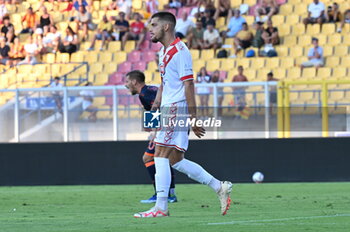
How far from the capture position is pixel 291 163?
19.0 metres

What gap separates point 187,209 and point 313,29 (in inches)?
541

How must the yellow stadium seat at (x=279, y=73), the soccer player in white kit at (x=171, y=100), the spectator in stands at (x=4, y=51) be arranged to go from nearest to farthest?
1. the soccer player in white kit at (x=171, y=100)
2. the yellow stadium seat at (x=279, y=73)
3. the spectator in stands at (x=4, y=51)

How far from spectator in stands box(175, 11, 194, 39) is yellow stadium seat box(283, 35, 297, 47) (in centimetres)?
264

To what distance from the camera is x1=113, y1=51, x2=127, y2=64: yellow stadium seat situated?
25.5 m

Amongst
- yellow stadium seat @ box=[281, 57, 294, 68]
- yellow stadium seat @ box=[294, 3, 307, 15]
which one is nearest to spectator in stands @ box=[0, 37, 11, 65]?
yellow stadium seat @ box=[281, 57, 294, 68]

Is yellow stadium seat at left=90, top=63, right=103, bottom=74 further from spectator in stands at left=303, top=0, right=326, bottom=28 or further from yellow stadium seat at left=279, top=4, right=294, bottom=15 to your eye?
spectator in stands at left=303, top=0, right=326, bottom=28

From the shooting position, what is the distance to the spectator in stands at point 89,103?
18.5 m

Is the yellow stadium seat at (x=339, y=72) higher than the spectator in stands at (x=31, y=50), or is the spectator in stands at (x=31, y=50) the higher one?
the spectator in stands at (x=31, y=50)

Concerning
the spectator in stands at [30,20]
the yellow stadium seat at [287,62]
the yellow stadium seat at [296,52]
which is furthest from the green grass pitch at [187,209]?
the spectator in stands at [30,20]

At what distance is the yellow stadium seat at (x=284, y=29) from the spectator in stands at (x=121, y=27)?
424cm

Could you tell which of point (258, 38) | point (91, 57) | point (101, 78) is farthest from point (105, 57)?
point (258, 38)

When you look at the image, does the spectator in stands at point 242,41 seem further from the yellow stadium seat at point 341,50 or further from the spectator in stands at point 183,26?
the yellow stadium seat at point 341,50

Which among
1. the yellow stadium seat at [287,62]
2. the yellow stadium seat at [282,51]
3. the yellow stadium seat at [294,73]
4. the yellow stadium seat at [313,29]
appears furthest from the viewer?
the yellow stadium seat at [313,29]

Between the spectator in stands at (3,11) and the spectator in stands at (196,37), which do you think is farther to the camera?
the spectator in stands at (3,11)
